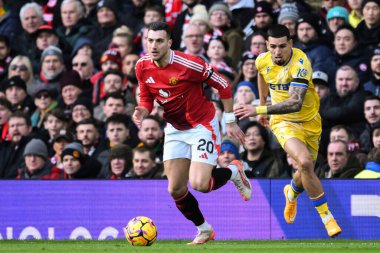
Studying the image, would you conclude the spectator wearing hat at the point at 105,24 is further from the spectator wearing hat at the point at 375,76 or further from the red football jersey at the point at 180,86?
the red football jersey at the point at 180,86

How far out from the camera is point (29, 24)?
21422mm

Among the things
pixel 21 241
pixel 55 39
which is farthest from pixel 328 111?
pixel 55 39

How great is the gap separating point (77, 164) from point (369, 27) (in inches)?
204

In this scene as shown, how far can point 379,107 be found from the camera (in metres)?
16.4

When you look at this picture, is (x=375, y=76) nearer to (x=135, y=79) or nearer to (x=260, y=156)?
(x=260, y=156)

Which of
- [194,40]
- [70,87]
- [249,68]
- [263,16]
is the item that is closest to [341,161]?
[249,68]

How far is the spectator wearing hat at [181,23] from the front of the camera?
20.1 meters

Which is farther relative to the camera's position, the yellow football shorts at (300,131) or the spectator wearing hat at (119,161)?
the spectator wearing hat at (119,161)

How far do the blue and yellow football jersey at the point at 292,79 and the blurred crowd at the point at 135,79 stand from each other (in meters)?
1.24

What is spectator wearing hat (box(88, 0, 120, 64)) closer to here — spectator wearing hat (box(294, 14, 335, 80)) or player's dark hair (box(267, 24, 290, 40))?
spectator wearing hat (box(294, 14, 335, 80))

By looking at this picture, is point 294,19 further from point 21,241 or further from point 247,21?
point 21,241

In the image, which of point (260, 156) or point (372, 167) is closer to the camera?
point (372, 167)

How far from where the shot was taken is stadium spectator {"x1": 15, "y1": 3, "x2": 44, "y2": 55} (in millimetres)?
21422

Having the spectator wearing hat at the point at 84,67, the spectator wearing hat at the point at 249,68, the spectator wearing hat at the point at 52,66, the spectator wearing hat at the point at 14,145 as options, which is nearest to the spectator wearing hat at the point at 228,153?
the spectator wearing hat at the point at 249,68
